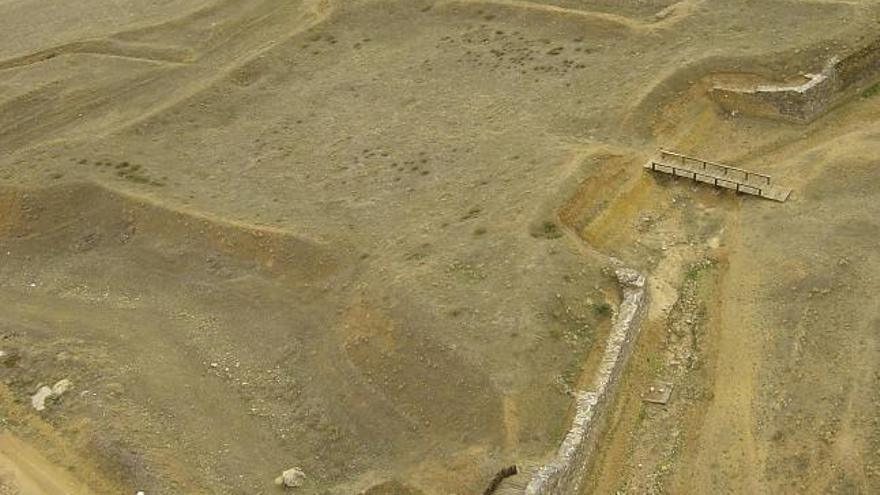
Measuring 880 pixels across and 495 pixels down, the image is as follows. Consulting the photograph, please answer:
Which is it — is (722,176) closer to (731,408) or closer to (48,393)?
(731,408)

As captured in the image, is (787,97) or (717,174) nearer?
(717,174)

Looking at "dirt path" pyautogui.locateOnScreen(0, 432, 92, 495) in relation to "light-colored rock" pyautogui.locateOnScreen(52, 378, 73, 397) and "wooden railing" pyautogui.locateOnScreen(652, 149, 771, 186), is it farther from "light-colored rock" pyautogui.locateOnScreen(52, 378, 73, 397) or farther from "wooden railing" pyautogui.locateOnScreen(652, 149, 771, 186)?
"wooden railing" pyautogui.locateOnScreen(652, 149, 771, 186)

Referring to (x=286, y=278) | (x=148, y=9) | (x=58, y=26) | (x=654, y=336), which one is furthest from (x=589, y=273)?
(x=58, y=26)

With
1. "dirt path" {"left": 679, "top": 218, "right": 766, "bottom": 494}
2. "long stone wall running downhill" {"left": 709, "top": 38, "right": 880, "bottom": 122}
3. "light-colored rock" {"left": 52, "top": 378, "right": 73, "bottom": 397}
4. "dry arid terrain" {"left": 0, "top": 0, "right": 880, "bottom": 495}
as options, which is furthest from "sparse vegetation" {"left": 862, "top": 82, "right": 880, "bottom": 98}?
"light-colored rock" {"left": 52, "top": 378, "right": 73, "bottom": 397}

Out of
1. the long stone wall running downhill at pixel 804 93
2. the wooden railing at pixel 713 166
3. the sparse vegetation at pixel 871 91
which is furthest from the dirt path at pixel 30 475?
the sparse vegetation at pixel 871 91

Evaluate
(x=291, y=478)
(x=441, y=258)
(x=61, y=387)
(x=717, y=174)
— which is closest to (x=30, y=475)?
(x=61, y=387)

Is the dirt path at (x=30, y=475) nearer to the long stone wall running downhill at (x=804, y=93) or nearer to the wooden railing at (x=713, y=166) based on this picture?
the wooden railing at (x=713, y=166)
